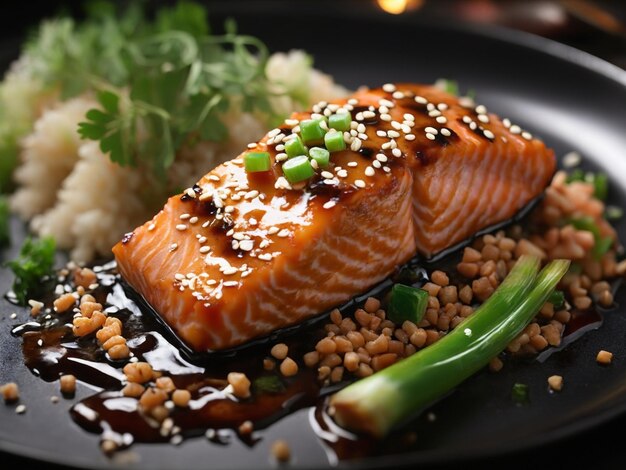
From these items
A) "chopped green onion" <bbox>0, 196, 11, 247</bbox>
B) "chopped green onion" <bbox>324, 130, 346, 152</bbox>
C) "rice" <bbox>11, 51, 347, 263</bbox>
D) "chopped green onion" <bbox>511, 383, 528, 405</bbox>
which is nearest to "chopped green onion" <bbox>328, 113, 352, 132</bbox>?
"chopped green onion" <bbox>324, 130, 346, 152</bbox>

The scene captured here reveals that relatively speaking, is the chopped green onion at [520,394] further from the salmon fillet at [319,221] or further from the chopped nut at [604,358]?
the salmon fillet at [319,221]

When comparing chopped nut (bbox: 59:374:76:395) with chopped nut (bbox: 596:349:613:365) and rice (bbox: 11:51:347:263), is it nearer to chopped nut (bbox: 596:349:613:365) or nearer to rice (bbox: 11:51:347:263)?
rice (bbox: 11:51:347:263)

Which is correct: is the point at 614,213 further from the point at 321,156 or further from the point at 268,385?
the point at 268,385

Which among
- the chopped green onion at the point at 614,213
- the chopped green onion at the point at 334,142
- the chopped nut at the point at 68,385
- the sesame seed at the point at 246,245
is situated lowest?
the chopped nut at the point at 68,385

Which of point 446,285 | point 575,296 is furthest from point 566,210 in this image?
point 446,285

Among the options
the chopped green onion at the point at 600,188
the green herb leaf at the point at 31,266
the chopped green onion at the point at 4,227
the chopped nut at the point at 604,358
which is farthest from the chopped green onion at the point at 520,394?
the chopped green onion at the point at 4,227

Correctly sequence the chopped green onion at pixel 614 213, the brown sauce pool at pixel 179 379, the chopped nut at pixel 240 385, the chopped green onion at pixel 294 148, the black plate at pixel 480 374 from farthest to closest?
1. the chopped green onion at pixel 614 213
2. the chopped green onion at pixel 294 148
3. the chopped nut at pixel 240 385
4. the brown sauce pool at pixel 179 379
5. the black plate at pixel 480 374
